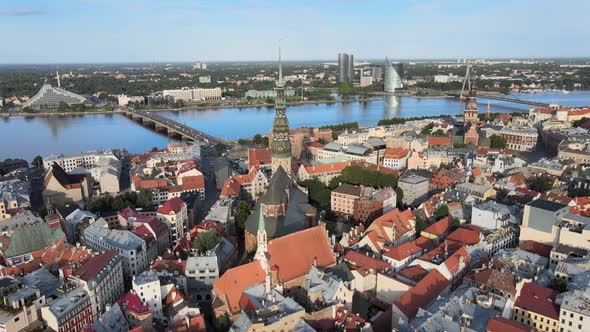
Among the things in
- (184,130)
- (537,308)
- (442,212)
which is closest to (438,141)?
(442,212)

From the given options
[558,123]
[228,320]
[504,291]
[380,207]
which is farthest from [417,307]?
[558,123]

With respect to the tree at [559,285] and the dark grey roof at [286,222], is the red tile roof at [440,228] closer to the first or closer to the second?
the dark grey roof at [286,222]

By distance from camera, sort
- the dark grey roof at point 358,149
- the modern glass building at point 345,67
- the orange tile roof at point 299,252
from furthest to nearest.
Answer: the modern glass building at point 345,67 → the dark grey roof at point 358,149 → the orange tile roof at point 299,252

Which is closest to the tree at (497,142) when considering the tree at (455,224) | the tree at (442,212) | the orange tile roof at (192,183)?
the tree at (442,212)

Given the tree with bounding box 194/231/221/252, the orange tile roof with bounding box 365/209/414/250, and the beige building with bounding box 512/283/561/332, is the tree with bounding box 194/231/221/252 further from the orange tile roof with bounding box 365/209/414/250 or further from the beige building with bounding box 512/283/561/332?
the beige building with bounding box 512/283/561/332

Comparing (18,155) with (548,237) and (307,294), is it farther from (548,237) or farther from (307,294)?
(548,237)
